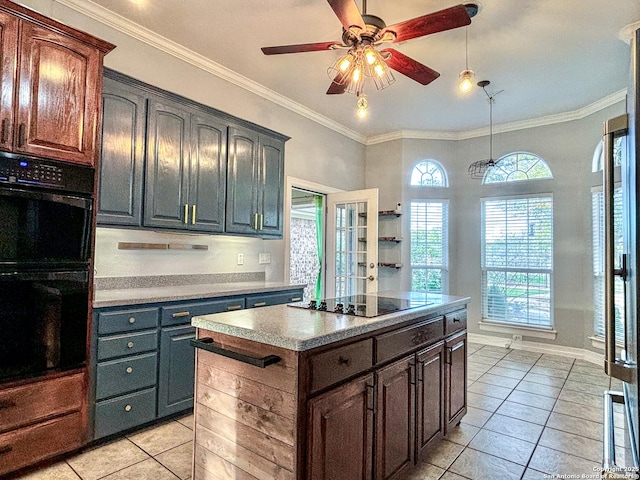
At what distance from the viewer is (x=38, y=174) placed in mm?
2068

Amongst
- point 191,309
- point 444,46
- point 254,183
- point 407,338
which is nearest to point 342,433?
point 407,338

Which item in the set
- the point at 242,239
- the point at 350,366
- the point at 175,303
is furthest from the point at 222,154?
the point at 350,366

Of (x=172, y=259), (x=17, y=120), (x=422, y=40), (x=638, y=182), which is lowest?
(x=172, y=259)

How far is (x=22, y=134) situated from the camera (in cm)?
203

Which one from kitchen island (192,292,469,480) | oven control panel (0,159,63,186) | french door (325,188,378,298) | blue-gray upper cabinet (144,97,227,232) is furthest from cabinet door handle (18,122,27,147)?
french door (325,188,378,298)

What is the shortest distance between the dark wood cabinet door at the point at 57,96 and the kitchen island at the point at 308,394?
1377 millimetres

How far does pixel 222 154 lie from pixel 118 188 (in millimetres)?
972

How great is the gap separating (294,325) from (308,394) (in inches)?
12.2

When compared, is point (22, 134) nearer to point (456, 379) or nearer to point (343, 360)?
point (343, 360)

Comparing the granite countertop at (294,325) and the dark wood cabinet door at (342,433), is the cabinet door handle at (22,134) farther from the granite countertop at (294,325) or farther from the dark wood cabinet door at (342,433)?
the dark wood cabinet door at (342,433)

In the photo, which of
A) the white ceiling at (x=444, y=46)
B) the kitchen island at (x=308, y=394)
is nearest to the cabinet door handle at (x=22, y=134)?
the white ceiling at (x=444, y=46)

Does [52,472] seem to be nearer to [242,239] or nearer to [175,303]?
[175,303]

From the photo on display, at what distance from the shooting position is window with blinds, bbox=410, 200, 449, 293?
18.2ft

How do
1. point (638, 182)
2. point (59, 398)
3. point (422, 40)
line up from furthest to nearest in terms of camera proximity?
1. point (422, 40)
2. point (59, 398)
3. point (638, 182)
